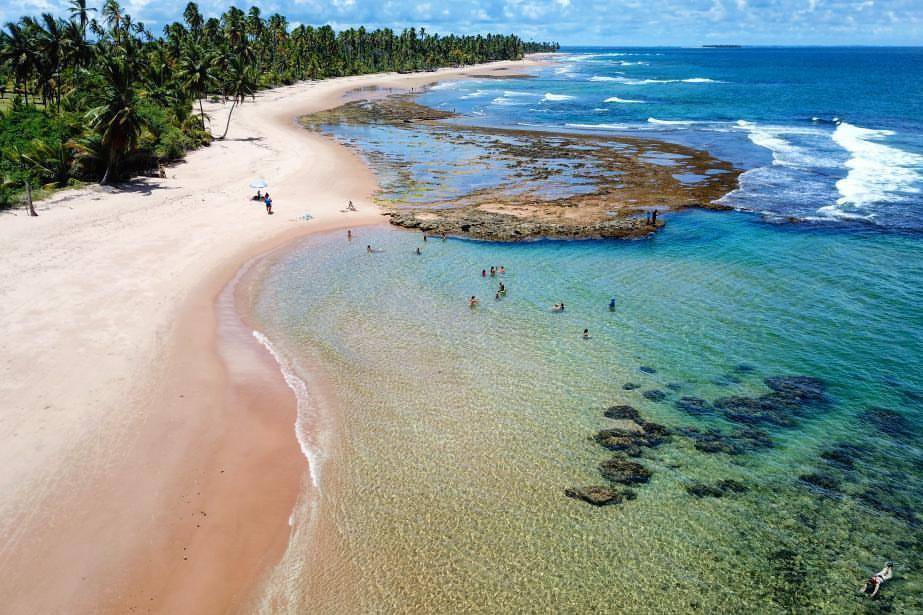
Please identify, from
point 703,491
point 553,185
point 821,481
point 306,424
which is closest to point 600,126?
point 553,185

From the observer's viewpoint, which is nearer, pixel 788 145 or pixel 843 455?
pixel 843 455

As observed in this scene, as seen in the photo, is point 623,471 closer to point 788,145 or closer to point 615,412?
point 615,412

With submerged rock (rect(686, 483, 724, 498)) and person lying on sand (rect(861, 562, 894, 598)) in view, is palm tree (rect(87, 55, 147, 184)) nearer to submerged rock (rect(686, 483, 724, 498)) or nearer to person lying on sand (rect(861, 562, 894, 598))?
submerged rock (rect(686, 483, 724, 498))

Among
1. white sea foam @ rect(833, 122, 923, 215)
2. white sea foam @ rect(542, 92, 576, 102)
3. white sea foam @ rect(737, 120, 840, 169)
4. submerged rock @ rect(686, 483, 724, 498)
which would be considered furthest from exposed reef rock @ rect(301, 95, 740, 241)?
white sea foam @ rect(542, 92, 576, 102)

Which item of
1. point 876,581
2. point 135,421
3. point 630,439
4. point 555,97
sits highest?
point 555,97

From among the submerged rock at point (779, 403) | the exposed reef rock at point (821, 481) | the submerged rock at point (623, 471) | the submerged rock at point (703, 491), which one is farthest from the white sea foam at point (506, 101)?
the submerged rock at point (703, 491)

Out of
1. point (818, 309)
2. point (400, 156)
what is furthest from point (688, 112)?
point (818, 309)
